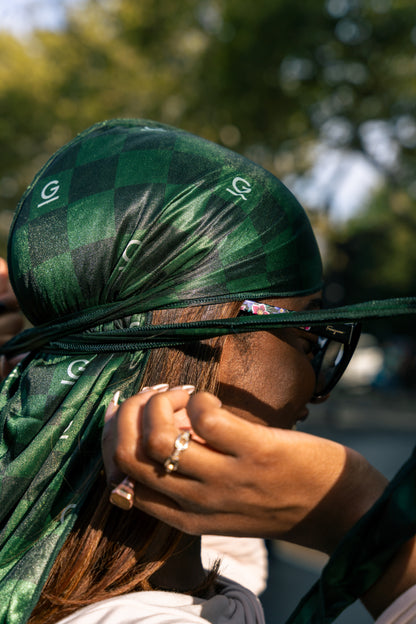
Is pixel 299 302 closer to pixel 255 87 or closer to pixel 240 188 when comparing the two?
pixel 240 188

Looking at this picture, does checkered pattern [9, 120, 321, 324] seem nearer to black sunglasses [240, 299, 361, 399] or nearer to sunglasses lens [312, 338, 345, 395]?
→ black sunglasses [240, 299, 361, 399]

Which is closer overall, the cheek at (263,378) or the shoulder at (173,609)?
the shoulder at (173,609)

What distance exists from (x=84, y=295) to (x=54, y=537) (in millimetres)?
604

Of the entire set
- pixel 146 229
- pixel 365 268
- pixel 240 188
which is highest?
Answer: pixel 240 188

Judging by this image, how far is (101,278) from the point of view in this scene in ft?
4.96

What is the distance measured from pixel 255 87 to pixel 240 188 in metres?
11.6

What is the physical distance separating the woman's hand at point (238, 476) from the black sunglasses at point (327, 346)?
0.52 m

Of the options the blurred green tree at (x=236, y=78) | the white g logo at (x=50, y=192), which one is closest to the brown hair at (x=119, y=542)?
the white g logo at (x=50, y=192)

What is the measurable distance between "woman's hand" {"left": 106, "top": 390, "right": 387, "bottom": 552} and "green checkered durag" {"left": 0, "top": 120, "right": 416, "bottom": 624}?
1.28 feet

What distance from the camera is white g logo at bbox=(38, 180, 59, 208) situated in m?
1.59

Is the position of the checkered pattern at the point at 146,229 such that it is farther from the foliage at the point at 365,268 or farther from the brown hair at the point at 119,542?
the foliage at the point at 365,268

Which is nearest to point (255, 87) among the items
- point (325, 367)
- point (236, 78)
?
point (236, 78)

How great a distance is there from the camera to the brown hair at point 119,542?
1.40 m

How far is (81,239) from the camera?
59.3 inches
